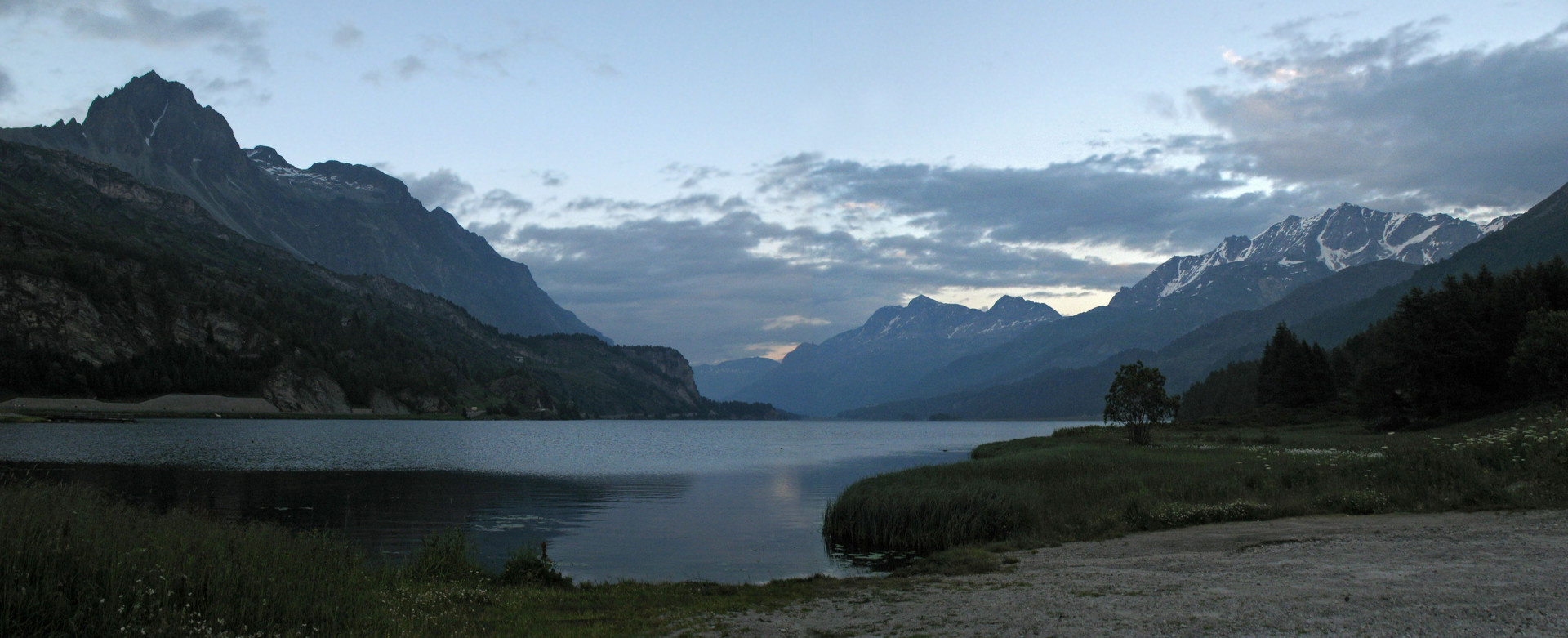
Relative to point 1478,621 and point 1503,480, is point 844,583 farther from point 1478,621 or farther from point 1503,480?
point 1503,480

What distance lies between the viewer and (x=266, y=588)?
576 inches

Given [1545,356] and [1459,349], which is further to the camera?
[1459,349]

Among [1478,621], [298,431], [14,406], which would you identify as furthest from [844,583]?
[14,406]

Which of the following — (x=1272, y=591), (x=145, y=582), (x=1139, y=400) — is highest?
(x=1139, y=400)

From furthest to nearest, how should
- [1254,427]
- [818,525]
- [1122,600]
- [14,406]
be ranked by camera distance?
[14,406] → [1254,427] → [818,525] → [1122,600]

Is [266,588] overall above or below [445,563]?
above

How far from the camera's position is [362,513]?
4266cm

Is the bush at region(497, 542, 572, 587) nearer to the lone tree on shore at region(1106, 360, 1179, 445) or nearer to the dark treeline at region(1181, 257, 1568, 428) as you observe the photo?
the lone tree on shore at region(1106, 360, 1179, 445)

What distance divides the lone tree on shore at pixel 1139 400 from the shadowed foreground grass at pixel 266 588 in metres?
57.4

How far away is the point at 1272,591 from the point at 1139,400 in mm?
62202

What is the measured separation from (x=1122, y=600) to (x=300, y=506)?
145 ft

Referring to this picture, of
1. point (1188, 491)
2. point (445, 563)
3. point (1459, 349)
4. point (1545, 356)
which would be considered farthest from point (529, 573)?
point (1459, 349)

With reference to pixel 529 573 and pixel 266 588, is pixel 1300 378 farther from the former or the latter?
pixel 266 588

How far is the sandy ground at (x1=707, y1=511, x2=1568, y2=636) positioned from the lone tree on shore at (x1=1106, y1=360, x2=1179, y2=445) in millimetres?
50222
